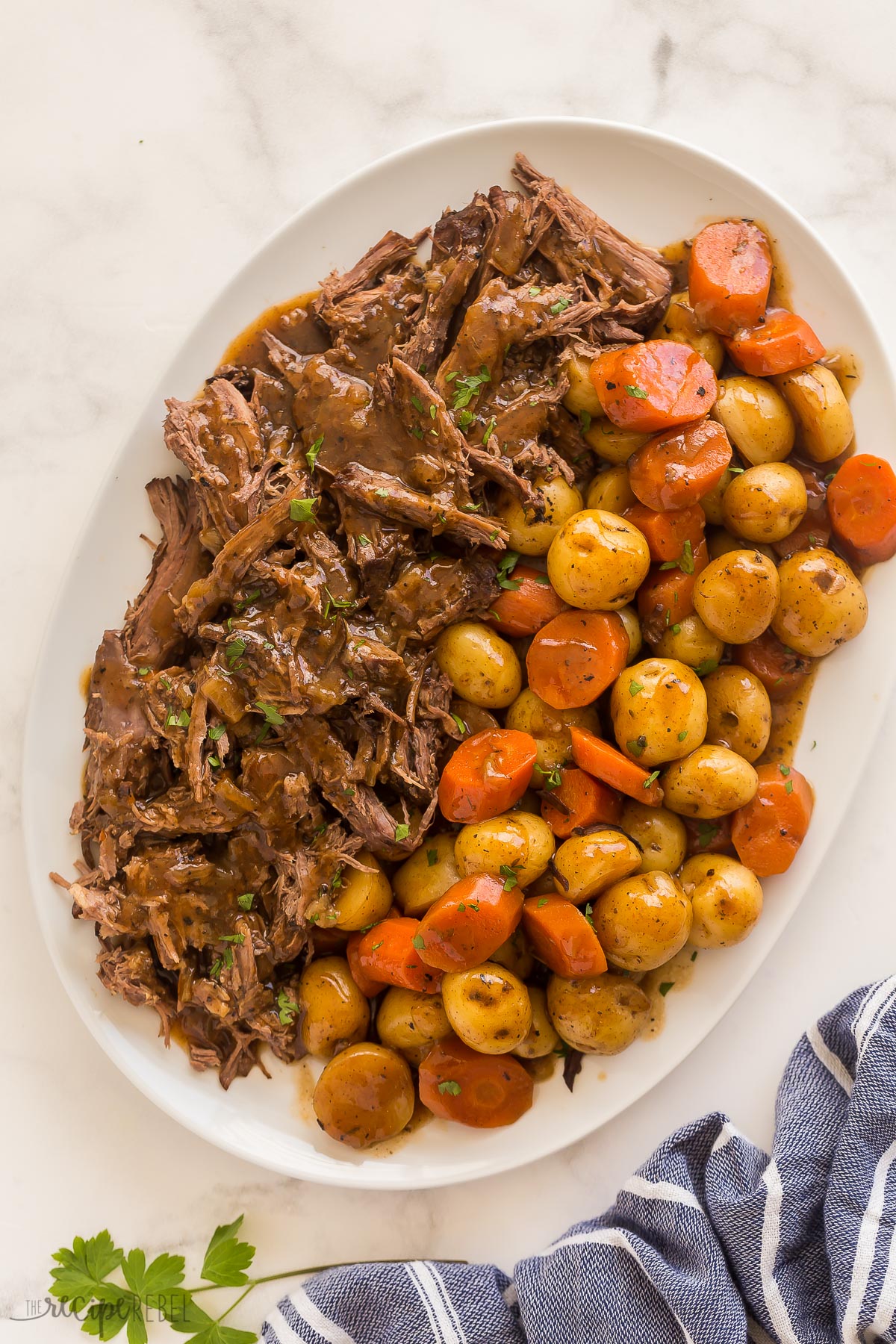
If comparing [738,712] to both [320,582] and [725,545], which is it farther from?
[320,582]

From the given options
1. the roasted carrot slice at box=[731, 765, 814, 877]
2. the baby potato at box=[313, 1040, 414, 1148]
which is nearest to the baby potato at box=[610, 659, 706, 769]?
the roasted carrot slice at box=[731, 765, 814, 877]

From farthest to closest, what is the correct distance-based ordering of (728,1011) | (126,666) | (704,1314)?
(728,1011) → (126,666) → (704,1314)

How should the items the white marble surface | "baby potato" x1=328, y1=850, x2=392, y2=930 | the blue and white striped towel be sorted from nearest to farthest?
1. the blue and white striped towel
2. "baby potato" x1=328, y1=850, x2=392, y2=930
3. the white marble surface

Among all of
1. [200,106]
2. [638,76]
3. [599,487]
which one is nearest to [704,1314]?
[599,487]

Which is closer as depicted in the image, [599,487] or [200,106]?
[599,487]

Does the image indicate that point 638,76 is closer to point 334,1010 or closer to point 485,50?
point 485,50

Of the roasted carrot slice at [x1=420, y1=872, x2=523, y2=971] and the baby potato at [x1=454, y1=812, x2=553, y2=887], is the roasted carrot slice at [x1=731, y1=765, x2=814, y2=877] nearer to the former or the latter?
the baby potato at [x1=454, y1=812, x2=553, y2=887]

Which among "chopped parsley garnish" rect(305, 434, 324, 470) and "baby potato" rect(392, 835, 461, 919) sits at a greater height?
"chopped parsley garnish" rect(305, 434, 324, 470)

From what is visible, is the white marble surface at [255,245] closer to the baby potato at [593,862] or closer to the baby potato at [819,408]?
the baby potato at [819,408]
